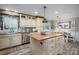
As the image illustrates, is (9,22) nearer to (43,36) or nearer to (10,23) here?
(10,23)

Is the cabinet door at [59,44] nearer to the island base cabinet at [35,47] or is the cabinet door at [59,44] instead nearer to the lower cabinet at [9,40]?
the island base cabinet at [35,47]

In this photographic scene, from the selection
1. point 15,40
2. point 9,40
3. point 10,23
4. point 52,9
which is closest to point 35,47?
point 15,40

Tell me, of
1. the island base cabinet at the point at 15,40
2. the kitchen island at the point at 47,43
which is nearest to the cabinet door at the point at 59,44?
the kitchen island at the point at 47,43

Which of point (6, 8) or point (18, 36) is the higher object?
point (6, 8)

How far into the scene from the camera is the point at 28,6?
2.65 meters

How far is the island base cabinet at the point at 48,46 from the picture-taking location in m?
2.65

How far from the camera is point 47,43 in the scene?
2643 mm

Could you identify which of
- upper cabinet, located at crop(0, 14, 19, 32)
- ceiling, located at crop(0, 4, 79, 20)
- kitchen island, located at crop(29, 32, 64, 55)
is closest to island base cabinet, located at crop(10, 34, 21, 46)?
upper cabinet, located at crop(0, 14, 19, 32)

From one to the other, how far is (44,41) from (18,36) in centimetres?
53

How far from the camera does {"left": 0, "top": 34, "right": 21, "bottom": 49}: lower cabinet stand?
2.58 m

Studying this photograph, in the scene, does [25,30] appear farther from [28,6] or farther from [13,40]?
[28,6]

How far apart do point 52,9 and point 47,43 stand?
26.8 inches
